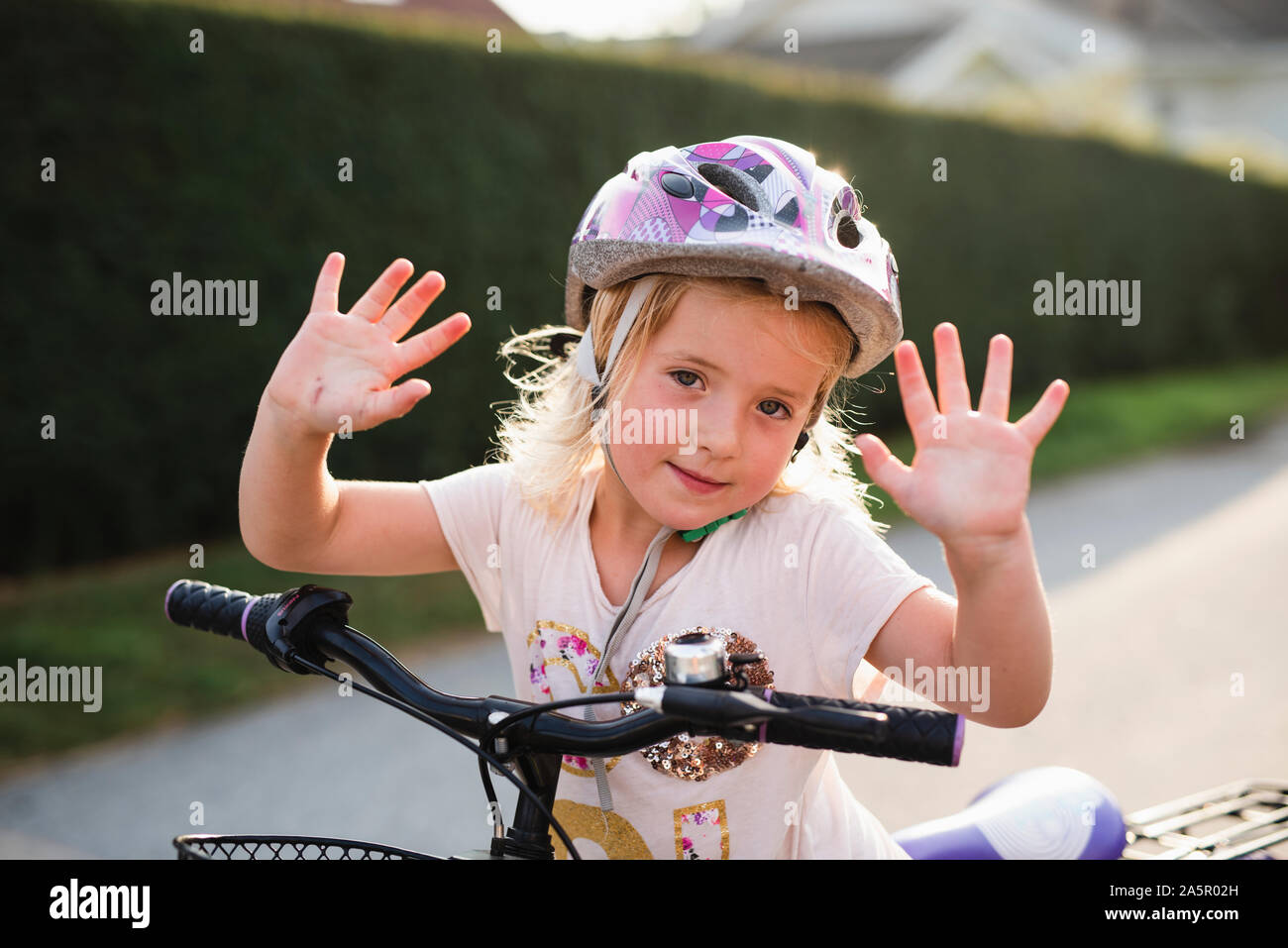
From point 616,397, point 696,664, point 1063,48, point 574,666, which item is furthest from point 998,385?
point 1063,48

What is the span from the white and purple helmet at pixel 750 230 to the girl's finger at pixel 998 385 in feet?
1.12

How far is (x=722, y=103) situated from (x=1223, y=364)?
40.9 ft

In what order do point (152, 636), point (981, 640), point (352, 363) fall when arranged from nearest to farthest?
point (981, 640)
point (352, 363)
point (152, 636)

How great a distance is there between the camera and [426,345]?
1837 millimetres

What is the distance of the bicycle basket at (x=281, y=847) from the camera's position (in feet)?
4.91

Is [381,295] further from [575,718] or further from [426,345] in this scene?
[575,718]

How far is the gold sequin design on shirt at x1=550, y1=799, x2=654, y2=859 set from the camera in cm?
207

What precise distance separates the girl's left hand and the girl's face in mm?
355

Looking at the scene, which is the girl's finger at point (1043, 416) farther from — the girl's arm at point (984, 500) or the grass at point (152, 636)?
the grass at point (152, 636)

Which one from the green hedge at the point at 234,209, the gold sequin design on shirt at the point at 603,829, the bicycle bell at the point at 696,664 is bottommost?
the gold sequin design on shirt at the point at 603,829

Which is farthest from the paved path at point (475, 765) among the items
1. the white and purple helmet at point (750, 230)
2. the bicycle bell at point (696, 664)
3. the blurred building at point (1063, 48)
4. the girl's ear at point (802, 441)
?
the blurred building at point (1063, 48)

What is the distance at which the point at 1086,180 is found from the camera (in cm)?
1559

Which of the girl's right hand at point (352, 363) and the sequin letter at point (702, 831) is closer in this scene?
the girl's right hand at point (352, 363)

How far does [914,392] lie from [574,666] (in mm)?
875
